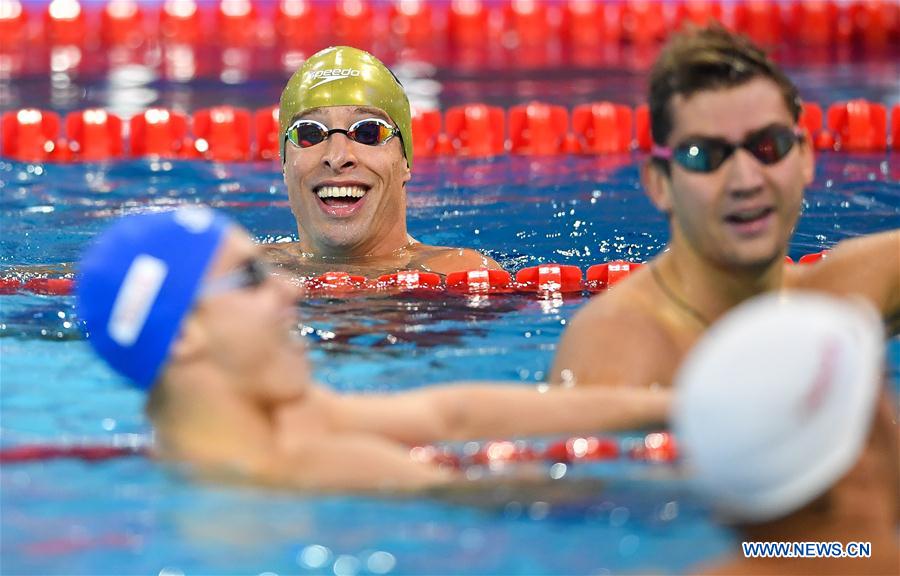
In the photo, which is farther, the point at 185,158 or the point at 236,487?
the point at 185,158

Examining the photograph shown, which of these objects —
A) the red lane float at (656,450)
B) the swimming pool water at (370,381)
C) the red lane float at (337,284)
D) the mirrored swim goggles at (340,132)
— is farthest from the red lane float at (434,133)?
the red lane float at (656,450)

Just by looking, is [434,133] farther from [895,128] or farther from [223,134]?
[895,128]

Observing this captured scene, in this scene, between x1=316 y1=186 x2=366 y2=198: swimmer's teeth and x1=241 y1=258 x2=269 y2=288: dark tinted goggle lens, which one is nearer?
x1=241 y1=258 x2=269 y2=288: dark tinted goggle lens

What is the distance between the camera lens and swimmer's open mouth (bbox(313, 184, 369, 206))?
5.35m

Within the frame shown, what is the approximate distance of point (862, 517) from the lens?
9.48ft

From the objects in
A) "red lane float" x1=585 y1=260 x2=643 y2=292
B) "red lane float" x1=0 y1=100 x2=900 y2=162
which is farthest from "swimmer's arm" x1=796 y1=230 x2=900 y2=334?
"red lane float" x1=0 y1=100 x2=900 y2=162

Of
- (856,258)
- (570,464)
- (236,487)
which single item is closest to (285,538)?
(236,487)

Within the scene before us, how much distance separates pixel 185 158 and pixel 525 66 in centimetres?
359

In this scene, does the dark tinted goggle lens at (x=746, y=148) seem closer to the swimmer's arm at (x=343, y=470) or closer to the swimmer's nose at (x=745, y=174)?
the swimmer's nose at (x=745, y=174)

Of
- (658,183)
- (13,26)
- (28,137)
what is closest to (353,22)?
(13,26)

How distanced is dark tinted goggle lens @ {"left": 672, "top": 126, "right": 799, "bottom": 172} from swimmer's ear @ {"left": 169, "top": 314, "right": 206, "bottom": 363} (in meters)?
1.19

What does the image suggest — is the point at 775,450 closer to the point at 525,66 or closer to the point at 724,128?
the point at 724,128

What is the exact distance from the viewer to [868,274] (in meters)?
3.55

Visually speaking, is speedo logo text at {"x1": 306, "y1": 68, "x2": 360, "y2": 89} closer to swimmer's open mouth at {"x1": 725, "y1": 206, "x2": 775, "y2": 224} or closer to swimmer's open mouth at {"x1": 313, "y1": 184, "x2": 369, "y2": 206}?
swimmer's open mouth at {"x1": 313, "y1": 184, "x2": 369, "y2": 206}
